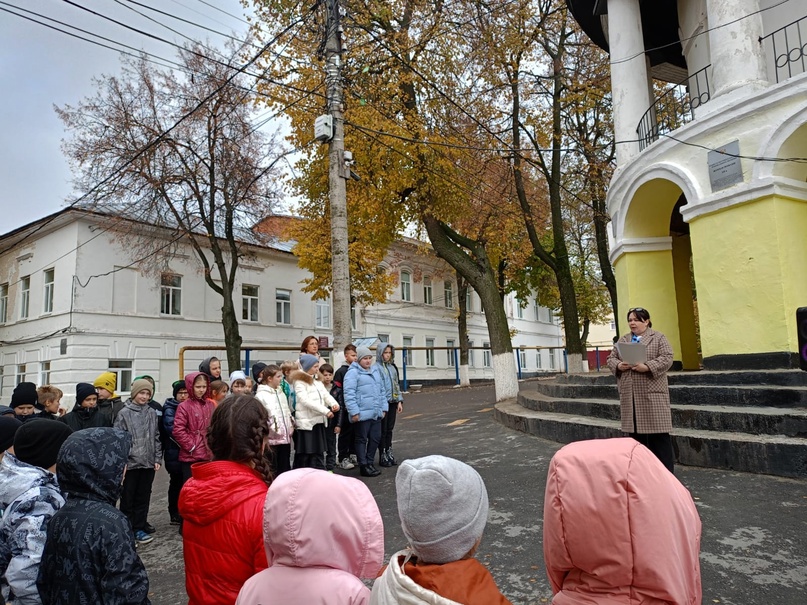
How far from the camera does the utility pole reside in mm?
9617

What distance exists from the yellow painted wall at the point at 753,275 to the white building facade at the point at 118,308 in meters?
12.7

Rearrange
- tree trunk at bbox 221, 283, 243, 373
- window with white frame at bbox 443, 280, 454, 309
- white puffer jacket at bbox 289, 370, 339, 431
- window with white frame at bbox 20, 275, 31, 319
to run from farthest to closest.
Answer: window with white frame at bbox 443, 280, 454, 309 < window with white frame at bbox 20, 275, 31, 319 < tree trunk at bbox 221, 283, 243, 373 < white puffer jacket at bbox 289, 370, 339, 431

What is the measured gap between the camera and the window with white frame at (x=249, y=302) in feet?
85.6

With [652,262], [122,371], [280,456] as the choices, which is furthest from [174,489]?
[122,371]

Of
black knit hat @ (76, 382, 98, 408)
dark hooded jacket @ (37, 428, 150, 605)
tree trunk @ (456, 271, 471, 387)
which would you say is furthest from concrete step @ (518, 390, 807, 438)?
tree trunk @ (456, 271, 471, 387)

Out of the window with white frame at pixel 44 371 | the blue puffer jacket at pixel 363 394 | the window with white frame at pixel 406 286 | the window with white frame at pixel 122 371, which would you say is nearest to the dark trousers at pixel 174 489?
the blue puffer jacket at pixel 363 394

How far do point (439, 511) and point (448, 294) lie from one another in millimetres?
34599

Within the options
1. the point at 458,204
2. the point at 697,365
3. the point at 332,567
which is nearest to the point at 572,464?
the point at 332,567

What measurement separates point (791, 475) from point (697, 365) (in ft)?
20.5

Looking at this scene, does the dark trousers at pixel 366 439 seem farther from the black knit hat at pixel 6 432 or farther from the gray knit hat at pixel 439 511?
the gray knit hat at pixel 439 511

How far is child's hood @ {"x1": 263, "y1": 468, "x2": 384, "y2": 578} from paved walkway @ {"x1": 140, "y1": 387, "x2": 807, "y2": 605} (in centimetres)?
213

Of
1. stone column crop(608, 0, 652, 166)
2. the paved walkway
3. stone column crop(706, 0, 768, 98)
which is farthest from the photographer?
stone column crop(608, 0, 652, 166)

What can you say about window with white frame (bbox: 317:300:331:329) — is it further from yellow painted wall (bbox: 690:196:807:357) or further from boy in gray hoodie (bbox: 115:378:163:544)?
boy in gray hoodie (bbox: 115:378:163:544)

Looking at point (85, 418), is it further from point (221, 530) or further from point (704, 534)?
point (704, 534)
